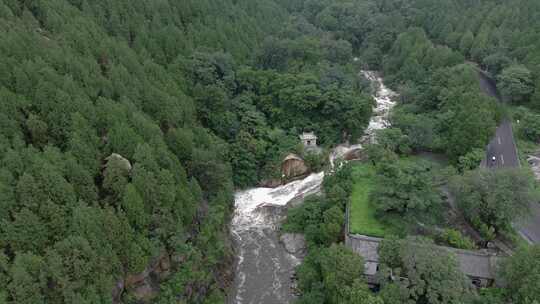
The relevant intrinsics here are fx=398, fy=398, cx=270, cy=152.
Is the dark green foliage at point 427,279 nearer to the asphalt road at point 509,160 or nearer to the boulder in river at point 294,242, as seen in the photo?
the asphalt road at point 509,160

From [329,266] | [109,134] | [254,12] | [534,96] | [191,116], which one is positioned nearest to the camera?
[329,266]

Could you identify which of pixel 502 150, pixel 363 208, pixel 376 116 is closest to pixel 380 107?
pixel 376 116

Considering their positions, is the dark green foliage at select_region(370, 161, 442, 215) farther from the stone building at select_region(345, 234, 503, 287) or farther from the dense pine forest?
the stone building at select_region(345, 234, 503, 287)

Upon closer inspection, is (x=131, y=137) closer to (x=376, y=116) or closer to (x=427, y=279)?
(x=427, y=279)

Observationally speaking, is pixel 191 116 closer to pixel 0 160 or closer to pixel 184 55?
pixel 184 55

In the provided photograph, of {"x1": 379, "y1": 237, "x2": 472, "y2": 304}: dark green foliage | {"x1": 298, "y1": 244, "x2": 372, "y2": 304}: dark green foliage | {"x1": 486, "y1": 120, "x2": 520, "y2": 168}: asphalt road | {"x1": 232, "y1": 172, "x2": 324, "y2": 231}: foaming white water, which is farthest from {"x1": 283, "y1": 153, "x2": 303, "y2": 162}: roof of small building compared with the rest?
{"x1": 379, "y1": 237, "x2": 472, "y2": 304}: dark green foliage

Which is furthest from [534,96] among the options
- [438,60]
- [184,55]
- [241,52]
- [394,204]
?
[184,55]
